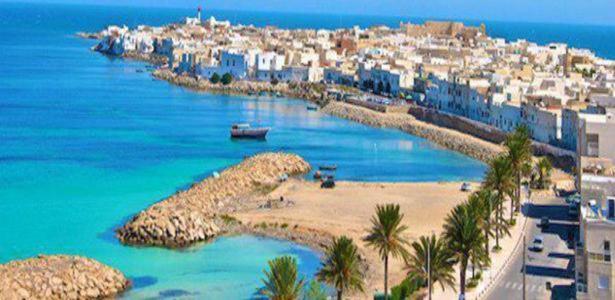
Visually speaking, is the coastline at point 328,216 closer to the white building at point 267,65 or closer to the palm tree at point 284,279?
the palm tree at point 284,279

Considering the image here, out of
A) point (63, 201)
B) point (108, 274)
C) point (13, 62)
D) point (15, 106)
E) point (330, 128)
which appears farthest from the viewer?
point (13, 62)

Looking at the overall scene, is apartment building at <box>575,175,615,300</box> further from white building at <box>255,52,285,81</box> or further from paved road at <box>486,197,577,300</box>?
white building at <box>255,52,285,81</box>

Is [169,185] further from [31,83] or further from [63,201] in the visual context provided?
[31,83]

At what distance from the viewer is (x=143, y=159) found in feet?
176

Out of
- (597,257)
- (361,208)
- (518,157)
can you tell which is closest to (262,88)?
(361,208)

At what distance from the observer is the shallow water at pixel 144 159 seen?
106 ft

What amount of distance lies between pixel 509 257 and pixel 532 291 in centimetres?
383

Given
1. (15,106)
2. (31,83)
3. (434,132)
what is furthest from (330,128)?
(31,83)

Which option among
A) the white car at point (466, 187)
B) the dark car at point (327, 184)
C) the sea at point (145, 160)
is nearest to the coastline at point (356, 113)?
the sea at point (145, 160)

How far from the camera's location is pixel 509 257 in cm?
3003

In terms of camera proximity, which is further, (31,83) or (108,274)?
(31,83)

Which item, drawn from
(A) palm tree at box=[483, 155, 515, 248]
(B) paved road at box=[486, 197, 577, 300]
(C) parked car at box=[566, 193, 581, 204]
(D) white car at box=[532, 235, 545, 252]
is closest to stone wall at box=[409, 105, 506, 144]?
(C) parked car at box=[566, 193, 581, 204]

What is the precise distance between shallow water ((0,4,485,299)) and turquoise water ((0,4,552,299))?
0.06 m

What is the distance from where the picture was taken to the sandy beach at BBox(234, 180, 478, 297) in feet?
114
